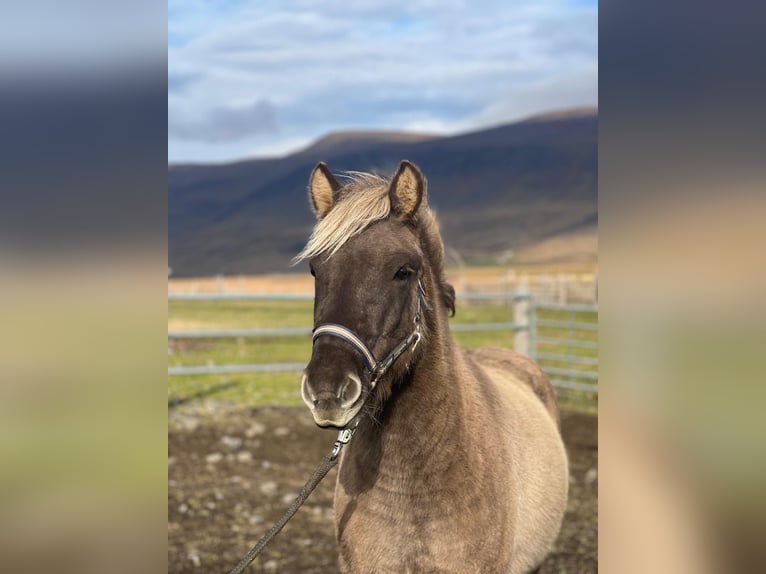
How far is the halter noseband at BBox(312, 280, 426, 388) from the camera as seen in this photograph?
2.23 metres

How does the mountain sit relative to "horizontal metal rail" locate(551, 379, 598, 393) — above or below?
above

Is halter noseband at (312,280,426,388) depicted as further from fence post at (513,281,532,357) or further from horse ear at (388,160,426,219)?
fence post at (513,281,532,357)

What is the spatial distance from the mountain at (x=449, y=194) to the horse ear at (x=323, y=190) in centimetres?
7259

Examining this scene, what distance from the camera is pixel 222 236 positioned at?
318 feet

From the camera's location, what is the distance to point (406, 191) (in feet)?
8.86

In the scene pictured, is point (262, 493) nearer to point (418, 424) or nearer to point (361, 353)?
point (418, 424)

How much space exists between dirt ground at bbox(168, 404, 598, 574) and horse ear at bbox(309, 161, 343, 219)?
10.4 ft

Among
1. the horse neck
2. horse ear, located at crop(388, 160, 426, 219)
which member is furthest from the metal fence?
horse ear, located at crop(388, 160, 426, 219)

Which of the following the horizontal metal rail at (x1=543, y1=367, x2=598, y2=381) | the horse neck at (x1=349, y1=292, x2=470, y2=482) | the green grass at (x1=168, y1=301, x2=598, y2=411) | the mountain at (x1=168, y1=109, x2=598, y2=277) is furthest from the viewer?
the mountain at (x1=168, y1=109, x2=598, y2=277)
